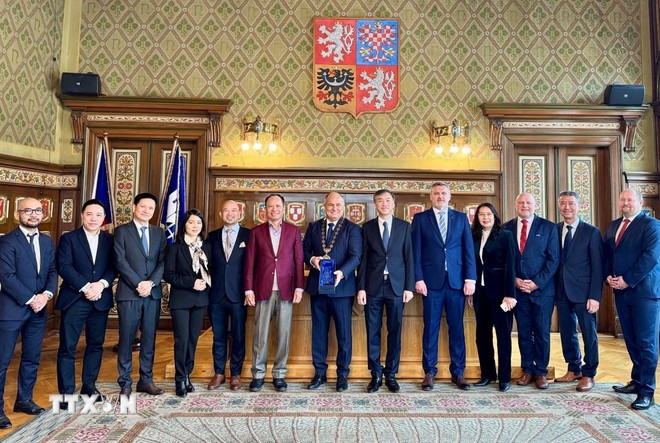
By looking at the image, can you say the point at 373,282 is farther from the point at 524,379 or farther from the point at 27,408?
the point at 27,408

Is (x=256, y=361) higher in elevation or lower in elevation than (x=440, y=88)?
lower

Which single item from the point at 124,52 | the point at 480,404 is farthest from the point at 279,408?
the point at 124,52

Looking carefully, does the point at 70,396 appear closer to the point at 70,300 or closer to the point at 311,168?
the point at 70,300

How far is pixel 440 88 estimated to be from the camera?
241 inches

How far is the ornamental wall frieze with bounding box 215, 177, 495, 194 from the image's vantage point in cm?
592

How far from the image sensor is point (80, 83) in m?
5.76

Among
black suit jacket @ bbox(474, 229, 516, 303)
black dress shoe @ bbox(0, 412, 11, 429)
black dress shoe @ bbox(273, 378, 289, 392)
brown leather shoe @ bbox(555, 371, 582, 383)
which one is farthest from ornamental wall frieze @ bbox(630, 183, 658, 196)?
black dress shoe @ bbox(0, 412, 11, 429)

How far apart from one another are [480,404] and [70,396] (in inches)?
121

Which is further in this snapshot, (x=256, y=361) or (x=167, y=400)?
(x=256, y=361)

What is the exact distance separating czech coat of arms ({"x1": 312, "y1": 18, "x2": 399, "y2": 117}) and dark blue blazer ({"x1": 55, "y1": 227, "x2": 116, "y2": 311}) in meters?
3.76

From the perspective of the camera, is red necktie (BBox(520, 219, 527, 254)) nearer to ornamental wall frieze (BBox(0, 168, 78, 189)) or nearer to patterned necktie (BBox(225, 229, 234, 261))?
patterned necktie (BBox(225, 229, 234, 261))

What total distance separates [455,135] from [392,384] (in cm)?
373

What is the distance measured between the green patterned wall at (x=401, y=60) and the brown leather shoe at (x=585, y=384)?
10.7 feet

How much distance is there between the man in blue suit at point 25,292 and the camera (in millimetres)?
2922
